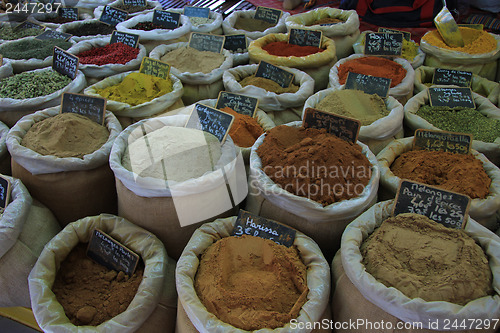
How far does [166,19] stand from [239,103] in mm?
1150

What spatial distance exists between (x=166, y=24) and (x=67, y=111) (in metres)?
1.14

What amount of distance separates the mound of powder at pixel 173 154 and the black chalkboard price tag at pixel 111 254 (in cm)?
22

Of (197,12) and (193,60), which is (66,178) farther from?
(197,12)

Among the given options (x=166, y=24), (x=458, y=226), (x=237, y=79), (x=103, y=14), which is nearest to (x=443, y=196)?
(x=458, y=226)

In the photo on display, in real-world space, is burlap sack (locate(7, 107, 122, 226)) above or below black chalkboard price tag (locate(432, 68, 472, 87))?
below

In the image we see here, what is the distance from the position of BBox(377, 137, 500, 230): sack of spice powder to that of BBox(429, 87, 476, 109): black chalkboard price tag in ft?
1.44

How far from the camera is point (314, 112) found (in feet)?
4.42

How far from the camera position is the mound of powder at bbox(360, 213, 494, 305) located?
84cm

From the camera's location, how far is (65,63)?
1.83 m

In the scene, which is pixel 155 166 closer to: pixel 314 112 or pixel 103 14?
pixel 314 112

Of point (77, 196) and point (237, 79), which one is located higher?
point (237, 79)

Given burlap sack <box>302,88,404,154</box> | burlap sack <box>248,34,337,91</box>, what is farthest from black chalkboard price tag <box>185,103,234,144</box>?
burlap sack <box>248,34,337,91</box>

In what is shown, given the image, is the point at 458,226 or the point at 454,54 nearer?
the point at 458,226

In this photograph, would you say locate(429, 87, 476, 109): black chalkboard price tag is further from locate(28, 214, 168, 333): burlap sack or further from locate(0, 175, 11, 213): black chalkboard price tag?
locate(0, 175, 11, 213): black chalkboard price tag
